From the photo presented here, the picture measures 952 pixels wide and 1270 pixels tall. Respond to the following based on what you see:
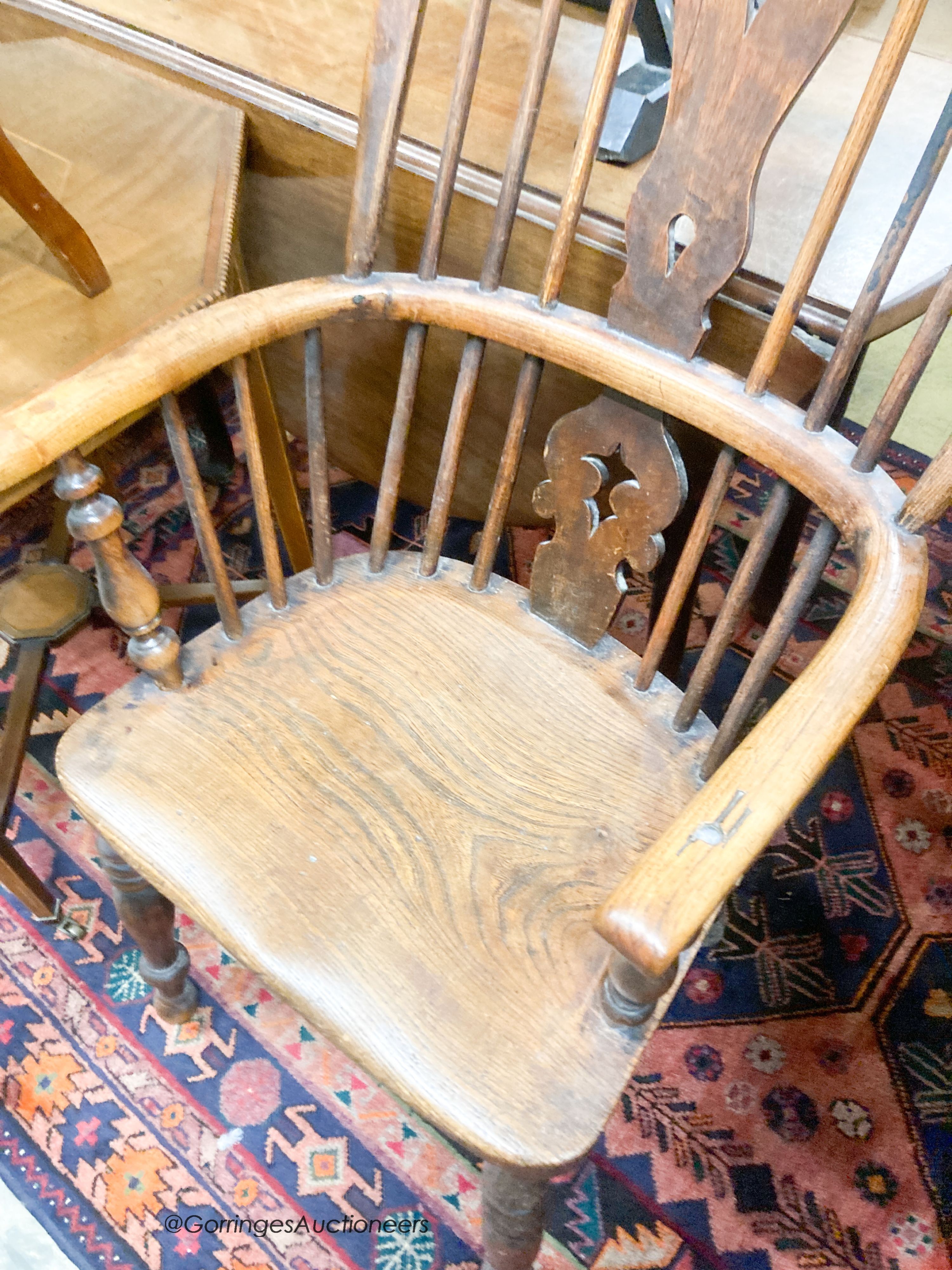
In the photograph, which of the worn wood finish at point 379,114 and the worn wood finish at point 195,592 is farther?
the worn wood finish at point 195,592

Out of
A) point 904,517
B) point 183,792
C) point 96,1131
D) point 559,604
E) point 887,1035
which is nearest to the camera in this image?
point 904,517

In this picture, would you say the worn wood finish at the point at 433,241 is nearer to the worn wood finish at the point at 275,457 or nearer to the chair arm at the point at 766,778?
the worn wood finish at the point at 275,457

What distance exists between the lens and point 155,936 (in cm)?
98

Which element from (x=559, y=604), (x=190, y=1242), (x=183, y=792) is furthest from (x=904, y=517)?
(x=190, y=1242)

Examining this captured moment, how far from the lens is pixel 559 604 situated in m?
0.92

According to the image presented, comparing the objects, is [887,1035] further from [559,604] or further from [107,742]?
[107,742]

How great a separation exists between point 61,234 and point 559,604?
2.11 ft

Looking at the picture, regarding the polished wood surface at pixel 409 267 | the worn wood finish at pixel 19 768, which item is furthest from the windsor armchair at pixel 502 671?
the worn wood finish at pixel 19 768

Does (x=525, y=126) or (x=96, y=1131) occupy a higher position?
(x=525, y=126)

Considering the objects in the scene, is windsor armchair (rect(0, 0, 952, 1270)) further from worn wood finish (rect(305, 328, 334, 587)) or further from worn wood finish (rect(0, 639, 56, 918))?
worn wood finish (rect(0, 639, 56, 918))

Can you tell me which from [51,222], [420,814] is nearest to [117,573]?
[420,814]

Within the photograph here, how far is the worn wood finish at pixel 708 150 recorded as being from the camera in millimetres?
629

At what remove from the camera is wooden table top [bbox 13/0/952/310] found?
0.84 metres

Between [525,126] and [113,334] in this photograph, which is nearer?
[525,126]
